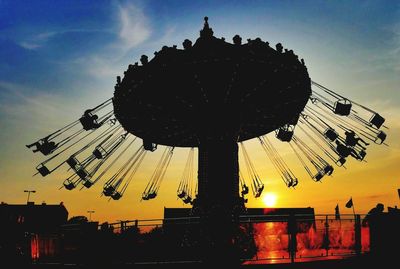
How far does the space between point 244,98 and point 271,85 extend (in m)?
1.21

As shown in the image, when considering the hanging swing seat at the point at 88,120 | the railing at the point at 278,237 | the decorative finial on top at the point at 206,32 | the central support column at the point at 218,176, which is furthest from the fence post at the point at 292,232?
the hanging swing seat at the point at 88,120

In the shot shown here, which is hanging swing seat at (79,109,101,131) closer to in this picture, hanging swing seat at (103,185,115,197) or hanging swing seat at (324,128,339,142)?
hanging swing seat at (103,185,115,197)

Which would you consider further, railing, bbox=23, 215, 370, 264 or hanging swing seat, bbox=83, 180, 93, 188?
hanging swing seat, bbox=83, 180, 93, 188

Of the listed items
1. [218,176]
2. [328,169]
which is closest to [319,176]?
[328,169]

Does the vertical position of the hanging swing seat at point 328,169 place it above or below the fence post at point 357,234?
above

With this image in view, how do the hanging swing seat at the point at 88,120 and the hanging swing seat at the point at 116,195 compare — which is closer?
the hanging swing seat at the point at 88,120

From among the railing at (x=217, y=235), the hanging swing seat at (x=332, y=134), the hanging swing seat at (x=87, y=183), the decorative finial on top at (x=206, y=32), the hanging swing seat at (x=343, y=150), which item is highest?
the decorative finial on top at (x=206, y=32)

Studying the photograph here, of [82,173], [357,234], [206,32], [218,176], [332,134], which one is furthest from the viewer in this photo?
[82,173]

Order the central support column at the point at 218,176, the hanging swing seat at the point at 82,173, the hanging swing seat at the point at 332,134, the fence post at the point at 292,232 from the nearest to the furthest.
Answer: the fence post at the point at 292,232 < the central support column at the point at 218,176 < the hanging swing seat at the point at 332,134 < the hanging swing seat at the point at 82,173

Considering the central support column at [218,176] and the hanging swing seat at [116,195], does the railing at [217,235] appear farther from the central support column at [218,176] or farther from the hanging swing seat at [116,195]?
the hanging swing seat at [116,195]

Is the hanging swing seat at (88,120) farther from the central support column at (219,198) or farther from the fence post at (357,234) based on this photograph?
the fence post at (357,234)

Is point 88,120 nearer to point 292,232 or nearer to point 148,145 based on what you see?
point 148,145

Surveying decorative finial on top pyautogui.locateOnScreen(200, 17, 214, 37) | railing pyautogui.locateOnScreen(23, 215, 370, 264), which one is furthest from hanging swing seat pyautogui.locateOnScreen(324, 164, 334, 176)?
decorative finial on top pyautogui.locateOnScreen(200, 17, 214, 37)

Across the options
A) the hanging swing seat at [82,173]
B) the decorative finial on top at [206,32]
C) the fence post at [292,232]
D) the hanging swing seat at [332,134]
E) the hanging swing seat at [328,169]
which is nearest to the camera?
the fence post at [292,232]
